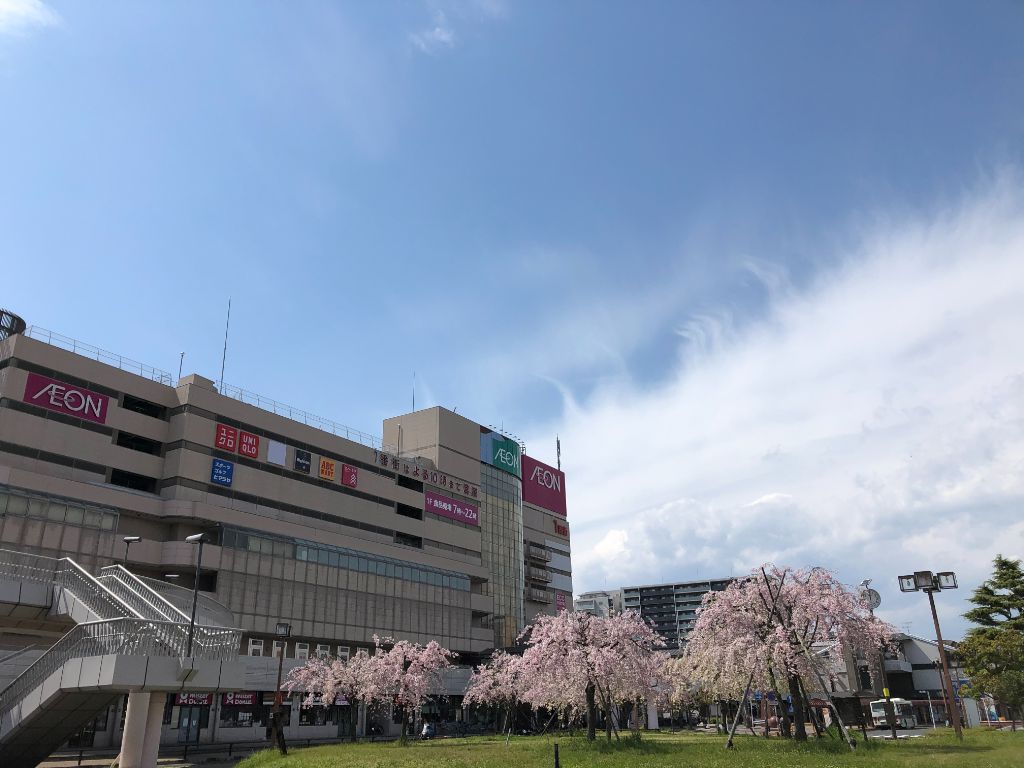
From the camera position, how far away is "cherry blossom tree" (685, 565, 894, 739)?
113ft

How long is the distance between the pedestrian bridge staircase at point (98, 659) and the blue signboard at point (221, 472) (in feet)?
114

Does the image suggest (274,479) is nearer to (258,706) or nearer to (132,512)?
(132,512)

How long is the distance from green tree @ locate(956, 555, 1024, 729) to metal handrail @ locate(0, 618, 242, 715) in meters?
51.4

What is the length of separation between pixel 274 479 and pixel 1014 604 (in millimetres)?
62626

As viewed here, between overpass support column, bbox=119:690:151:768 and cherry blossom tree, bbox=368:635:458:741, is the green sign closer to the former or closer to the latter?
cherry blossom tree, bbox=368:635:458:741

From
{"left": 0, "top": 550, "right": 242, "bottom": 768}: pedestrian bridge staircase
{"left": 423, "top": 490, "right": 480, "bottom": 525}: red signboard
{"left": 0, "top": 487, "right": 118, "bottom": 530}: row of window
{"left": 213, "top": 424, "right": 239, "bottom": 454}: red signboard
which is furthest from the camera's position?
{"left": 423, "top": 490, "right": 480, "bottom": 525}: red signboard

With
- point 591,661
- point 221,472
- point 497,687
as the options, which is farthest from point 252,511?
point 591,661

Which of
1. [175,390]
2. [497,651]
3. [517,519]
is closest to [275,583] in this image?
[175,390]

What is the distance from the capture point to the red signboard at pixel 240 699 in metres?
58.5

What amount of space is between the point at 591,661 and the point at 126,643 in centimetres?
2427

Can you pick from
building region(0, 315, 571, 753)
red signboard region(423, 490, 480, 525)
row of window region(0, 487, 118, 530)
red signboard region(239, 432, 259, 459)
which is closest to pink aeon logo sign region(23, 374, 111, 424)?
building region(0, 315, 571, 753)

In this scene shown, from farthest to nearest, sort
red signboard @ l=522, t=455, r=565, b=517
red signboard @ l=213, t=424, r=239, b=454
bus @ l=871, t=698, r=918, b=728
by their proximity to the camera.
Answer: red signboard @ l=522, t=455, r=565, b=517 < bus @ l=871, t=698, r=918, b=728 < red signboard @ l=213, t=424, r=239, b=454

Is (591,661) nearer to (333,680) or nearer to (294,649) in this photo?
(333,680)

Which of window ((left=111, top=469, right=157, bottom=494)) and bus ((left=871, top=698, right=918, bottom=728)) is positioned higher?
window ((left=111, top=469, right=157, bottom=494))
